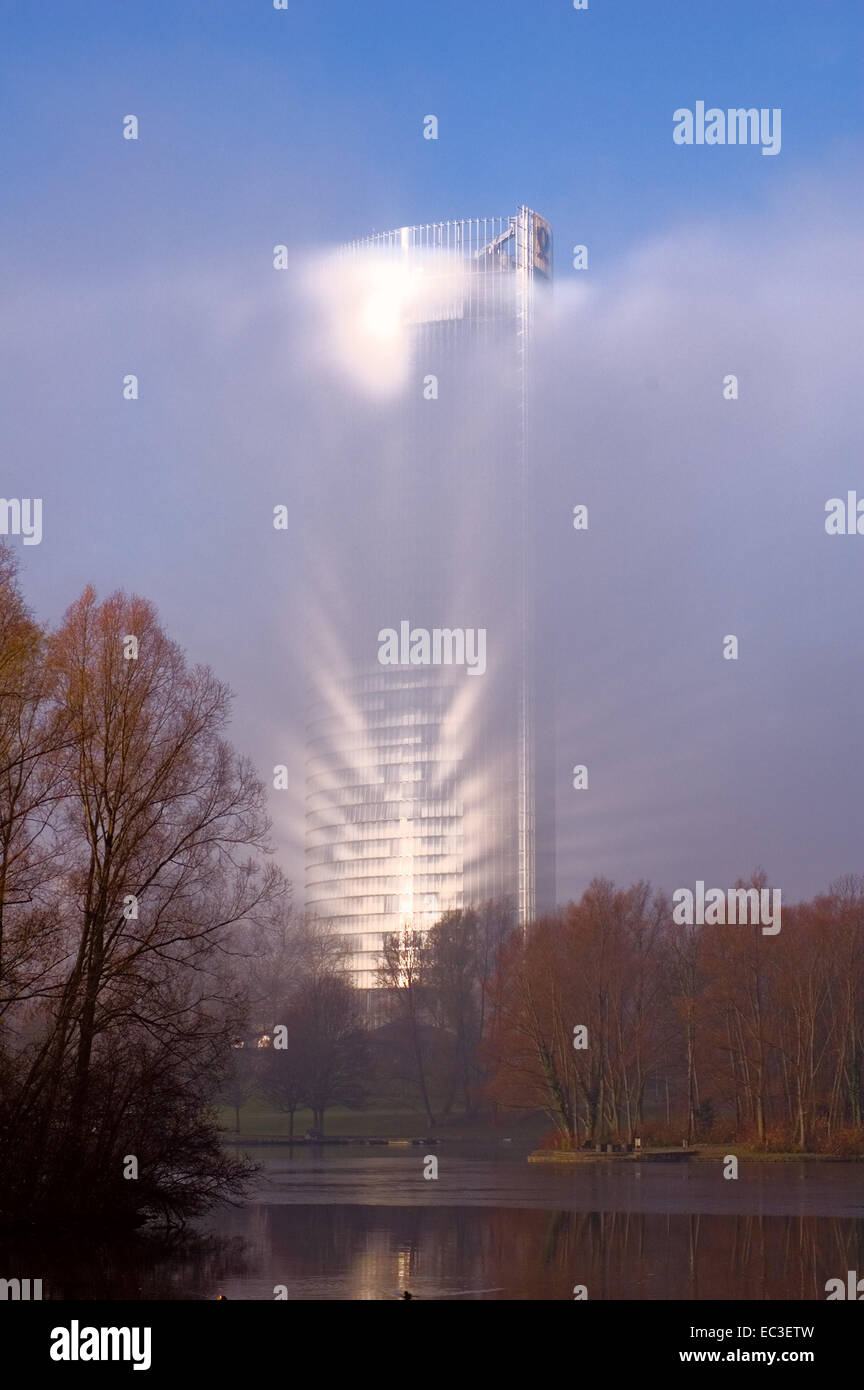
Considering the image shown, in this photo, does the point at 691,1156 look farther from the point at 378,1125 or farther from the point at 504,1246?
the point at 378,1125

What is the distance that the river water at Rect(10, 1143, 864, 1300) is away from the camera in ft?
73.6

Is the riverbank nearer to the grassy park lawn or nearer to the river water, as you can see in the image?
the river water

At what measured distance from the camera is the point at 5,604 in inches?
1294

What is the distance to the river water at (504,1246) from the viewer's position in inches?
883

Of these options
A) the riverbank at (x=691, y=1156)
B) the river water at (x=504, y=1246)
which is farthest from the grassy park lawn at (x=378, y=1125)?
the river water at (x=504, y=1246)

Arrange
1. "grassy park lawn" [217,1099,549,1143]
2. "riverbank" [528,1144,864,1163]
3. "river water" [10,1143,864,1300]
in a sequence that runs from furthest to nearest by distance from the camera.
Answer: "grassy park lawn" [217,1099,549,1143] → "riverbank" [528,1144,864,1163] → "river water" [10,1143,864,1300]

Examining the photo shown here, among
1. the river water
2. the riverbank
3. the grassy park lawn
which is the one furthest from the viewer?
the grassy park lawn

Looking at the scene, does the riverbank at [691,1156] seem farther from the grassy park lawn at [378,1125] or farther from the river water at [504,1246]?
the grassy park lawn at [378,1125]

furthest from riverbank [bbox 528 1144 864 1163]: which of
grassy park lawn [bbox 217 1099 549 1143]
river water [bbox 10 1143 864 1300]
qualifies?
grassy park lawn [bbox 217 1099 549 1143]

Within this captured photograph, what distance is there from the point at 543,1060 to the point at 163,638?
5070cm

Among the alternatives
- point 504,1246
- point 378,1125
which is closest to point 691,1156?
point 504,1246

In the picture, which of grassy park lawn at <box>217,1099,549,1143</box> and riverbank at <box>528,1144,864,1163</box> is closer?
riverbank at <box>528,1144,864,1163</box>
